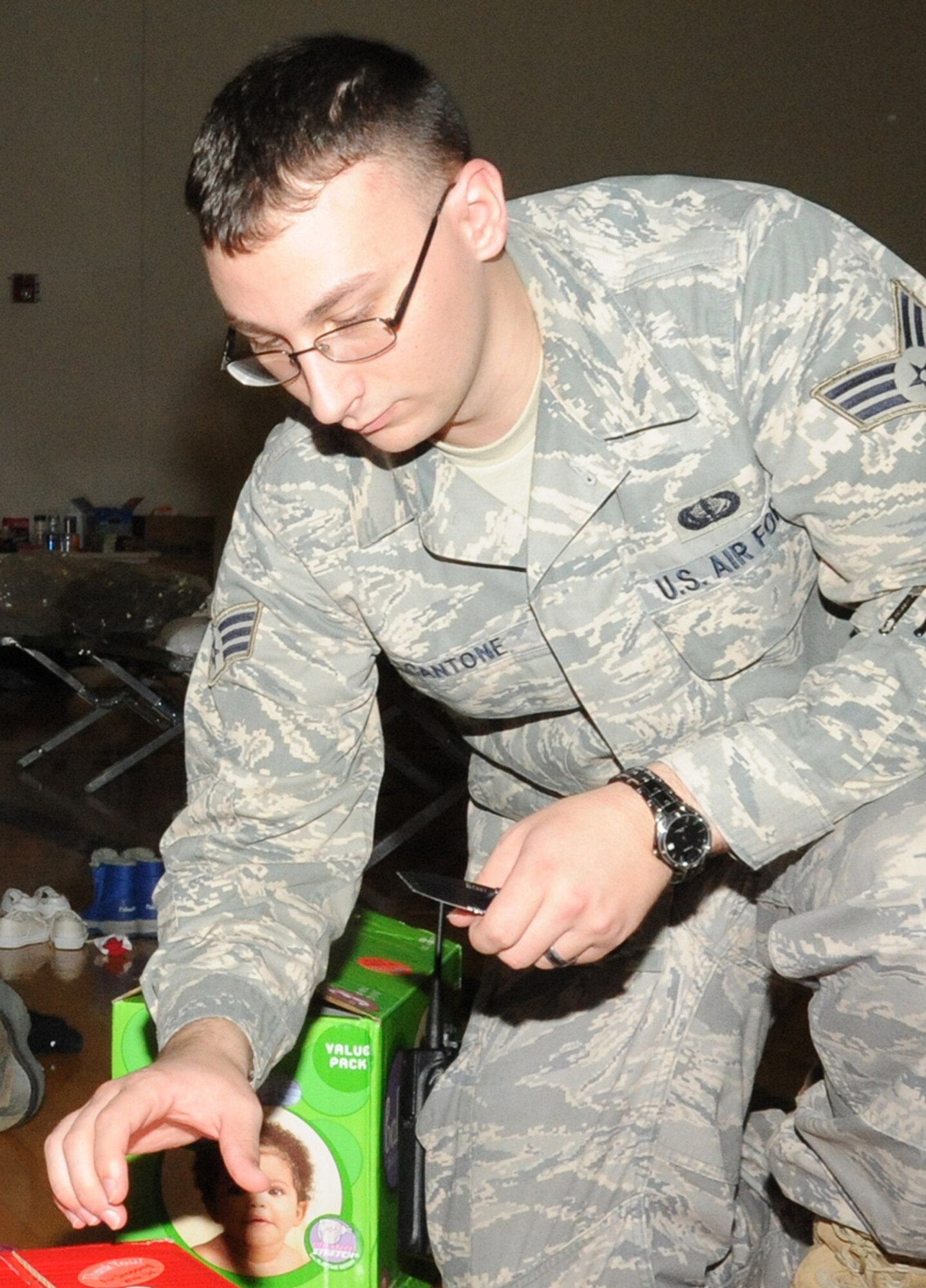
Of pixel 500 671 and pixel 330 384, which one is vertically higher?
pixel 330 384

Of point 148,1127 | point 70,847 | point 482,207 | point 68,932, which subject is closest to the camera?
point 148,1127

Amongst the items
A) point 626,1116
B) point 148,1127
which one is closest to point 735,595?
point 626,1116

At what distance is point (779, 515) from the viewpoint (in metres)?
1.41

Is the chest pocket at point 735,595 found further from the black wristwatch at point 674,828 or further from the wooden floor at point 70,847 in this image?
the wooden floor at point 70,847

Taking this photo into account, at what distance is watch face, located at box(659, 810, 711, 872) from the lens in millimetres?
1183

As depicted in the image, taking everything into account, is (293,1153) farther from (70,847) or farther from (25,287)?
(25,287)

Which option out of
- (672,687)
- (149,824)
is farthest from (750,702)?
(149,824)

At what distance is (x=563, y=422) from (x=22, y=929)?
6.34 feet

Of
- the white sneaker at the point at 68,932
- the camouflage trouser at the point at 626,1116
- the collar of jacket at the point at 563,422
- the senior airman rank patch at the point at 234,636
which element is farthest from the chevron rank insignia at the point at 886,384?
the white sneaker at the point at 68,932

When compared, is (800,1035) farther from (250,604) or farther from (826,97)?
(826,97)

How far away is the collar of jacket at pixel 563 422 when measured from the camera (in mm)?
1370

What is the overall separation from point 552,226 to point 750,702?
51 centimetres

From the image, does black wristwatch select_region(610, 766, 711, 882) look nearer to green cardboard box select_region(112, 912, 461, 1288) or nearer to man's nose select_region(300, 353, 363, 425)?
man's nose select_region(300, 353, 363, 425)

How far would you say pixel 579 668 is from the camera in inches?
56.0
